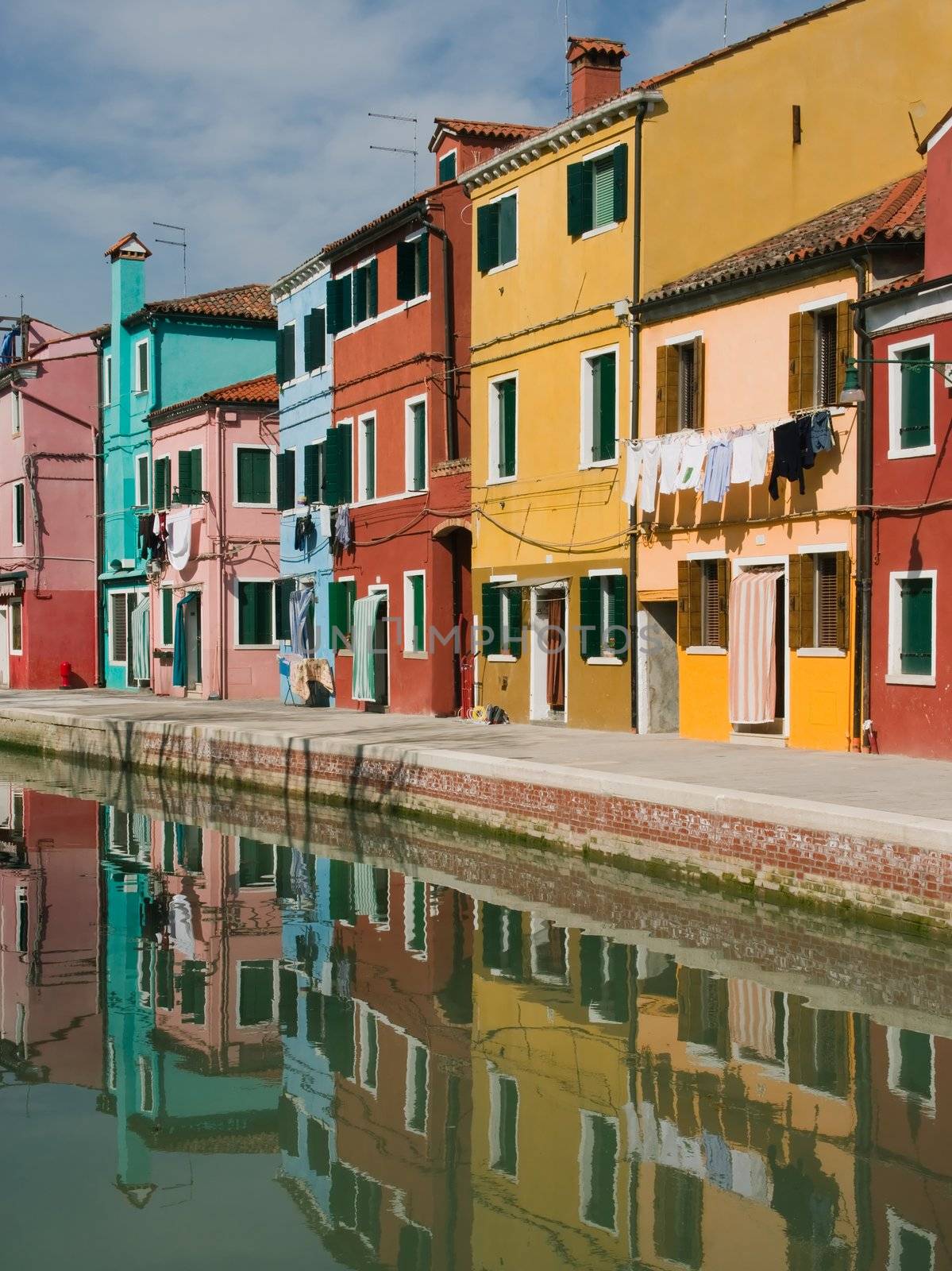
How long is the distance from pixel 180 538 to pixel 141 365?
Result: 5.69 metres

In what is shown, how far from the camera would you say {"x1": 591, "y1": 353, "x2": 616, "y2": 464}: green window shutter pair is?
80.6 ft

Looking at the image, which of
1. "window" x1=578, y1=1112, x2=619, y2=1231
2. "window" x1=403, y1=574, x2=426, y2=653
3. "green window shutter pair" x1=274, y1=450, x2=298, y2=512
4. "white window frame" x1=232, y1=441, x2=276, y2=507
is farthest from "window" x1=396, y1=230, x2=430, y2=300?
"window" x1=578, y1=1112, x2=619, y2=1231

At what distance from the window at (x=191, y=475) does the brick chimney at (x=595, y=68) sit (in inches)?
581

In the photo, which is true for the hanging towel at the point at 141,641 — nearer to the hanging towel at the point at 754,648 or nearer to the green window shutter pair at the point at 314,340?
the green window shutter pair at the point at 314,340

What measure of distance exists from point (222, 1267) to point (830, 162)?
20181 mm

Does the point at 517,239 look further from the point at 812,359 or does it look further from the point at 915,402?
the point at 915,402

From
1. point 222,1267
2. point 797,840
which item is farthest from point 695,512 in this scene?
point 222,1267

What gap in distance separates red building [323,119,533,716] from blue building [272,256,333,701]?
3.40 ft

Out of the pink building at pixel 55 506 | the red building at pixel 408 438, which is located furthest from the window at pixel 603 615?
the pink building at pixel 55 506

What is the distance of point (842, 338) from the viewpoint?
797 inches

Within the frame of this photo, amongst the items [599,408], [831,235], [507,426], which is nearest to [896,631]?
[831,235]

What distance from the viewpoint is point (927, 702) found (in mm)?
18797

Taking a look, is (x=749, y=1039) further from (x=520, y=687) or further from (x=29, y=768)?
(x=29, y=768)

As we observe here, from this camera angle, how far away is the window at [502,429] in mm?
27281
